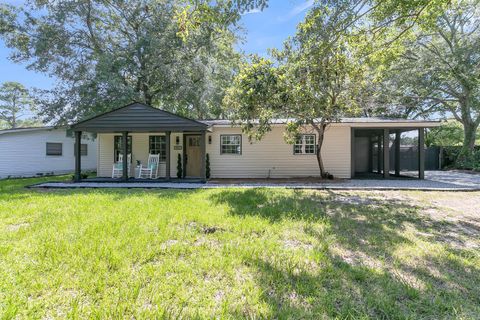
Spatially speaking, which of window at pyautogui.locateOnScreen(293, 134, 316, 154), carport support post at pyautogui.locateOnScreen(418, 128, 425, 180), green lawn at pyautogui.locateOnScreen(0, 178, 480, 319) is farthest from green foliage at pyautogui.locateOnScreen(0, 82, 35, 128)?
carport support post at pyautogui.locateOnScreen(418, 128, 425, 180)

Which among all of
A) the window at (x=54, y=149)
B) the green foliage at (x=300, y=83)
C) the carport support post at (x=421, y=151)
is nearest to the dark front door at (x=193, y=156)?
the green foliage at (x=300, y=83)

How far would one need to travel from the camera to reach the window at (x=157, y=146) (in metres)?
12.3

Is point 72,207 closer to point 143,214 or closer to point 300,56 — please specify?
point 143,214

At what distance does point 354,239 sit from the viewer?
4016 mm

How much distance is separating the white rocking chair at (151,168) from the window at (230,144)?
2984 millimetres

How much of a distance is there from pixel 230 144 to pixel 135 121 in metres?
4.12

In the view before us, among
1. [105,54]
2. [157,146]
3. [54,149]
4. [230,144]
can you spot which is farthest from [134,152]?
[54,149]

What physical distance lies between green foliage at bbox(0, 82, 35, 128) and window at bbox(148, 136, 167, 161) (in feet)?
103

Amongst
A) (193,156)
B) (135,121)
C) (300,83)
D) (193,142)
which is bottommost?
(193,156)

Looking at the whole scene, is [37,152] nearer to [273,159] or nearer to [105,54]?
[105,54]

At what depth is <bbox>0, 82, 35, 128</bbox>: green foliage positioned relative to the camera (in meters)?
33.4

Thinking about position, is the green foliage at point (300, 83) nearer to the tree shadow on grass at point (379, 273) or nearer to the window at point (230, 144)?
the window at point (230, 144)

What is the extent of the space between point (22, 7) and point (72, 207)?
48.6 ft

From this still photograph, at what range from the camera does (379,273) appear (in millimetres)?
2910
